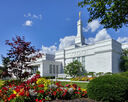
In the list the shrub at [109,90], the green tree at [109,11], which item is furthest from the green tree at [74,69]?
the shrub at [109,90]

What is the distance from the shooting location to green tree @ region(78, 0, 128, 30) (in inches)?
275

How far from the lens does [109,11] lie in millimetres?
7434

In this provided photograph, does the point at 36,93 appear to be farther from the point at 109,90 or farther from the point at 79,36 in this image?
the point at 79,36

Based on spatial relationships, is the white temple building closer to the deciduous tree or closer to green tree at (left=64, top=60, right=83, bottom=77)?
green tree at (left=64, top=60, right=83, bottom=77)

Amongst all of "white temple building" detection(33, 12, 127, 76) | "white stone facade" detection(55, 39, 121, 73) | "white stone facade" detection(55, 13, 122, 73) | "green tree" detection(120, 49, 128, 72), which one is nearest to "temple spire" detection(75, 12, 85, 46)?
"white temple building" detection(33, 12, 127, 76)

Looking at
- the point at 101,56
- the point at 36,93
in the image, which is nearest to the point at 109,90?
the point at 36,93

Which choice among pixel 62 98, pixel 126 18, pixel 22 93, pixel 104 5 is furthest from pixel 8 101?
pixel 126 18

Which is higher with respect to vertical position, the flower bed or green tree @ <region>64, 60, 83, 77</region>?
the flower bed

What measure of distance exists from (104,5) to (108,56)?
15.4 meters

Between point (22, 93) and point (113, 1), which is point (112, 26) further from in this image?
point (22, 93)

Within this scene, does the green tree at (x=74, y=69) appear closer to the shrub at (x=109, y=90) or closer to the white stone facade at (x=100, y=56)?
the white stone facade at (x=100, y=56)

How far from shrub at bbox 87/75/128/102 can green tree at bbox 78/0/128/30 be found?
394 cm

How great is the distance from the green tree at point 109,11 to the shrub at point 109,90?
3939 millimetres

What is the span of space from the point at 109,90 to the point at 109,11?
5.05m
